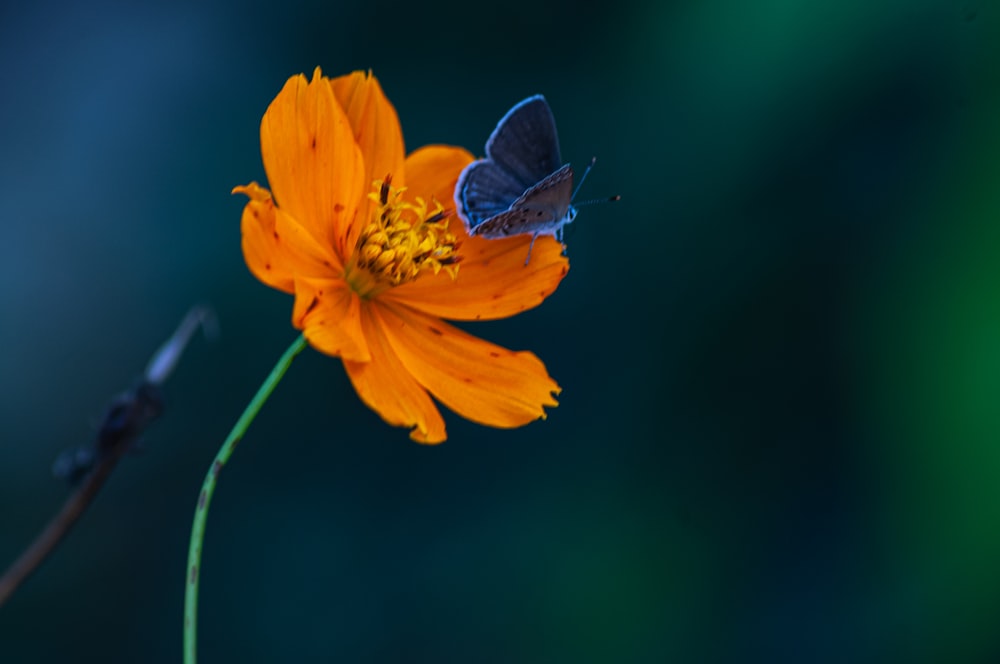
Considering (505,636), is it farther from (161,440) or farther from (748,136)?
(748,136)

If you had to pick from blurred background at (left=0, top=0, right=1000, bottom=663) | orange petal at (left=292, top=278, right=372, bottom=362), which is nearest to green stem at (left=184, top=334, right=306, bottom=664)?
orange petal at (left=292, top=278, right=372, bottom=362)

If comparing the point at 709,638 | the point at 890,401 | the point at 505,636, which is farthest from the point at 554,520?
the point at 890,401

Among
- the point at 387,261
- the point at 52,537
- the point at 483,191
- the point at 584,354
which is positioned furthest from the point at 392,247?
the point at 584,354

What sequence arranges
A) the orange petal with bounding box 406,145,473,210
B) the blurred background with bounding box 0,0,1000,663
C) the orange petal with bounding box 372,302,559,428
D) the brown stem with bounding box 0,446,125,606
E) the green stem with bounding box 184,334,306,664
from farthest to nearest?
the blurred background with bounding box 0,0,1000,663 < the orange petal with bounding box 406,145,473,210 < the orange petal with bounding box 372,302,559,428 < the brown stem with bounding box 0,446,125,606 < the green stem with bounding box 184,334,306,664

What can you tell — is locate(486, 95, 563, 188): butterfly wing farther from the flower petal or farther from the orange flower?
the flower petal

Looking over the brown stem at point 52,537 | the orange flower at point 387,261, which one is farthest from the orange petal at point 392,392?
the brown stem at point 52,537

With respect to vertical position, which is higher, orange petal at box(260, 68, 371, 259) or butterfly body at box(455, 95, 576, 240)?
orange petal at box(260, 68, 371, 259)
